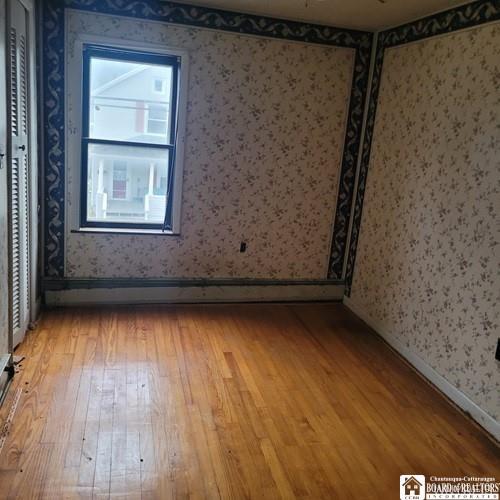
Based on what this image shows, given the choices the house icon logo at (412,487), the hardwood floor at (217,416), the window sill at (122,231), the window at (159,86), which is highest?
the window at (159,86)

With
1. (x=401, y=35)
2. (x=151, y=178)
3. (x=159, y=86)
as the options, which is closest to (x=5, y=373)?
(x=151, y=178)

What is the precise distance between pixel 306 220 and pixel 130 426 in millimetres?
2279

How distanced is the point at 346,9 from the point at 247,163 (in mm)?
1263

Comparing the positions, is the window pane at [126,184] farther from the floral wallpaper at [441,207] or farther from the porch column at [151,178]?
the floral wallpaper at [441,207]

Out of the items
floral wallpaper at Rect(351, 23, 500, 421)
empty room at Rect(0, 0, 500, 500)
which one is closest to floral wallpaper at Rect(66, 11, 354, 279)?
empty room at Rect(0, 0, 500, 500)

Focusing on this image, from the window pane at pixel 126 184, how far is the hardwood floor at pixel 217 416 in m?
0.77

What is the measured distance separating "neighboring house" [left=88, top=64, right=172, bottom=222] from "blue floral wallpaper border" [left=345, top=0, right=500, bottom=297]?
5.10ft

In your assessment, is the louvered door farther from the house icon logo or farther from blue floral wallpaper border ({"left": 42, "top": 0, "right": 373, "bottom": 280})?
the house icon logo

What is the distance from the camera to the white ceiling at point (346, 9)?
3.03 meters

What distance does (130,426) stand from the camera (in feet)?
7.69

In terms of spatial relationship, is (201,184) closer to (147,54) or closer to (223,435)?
(147,54)

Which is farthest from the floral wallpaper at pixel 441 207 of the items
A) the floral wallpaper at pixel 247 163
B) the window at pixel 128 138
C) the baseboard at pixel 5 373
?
the baseboard at pixel 5 373

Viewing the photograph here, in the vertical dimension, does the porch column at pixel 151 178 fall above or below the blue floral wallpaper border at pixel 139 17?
below

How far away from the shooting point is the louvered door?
2.61 metres
